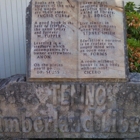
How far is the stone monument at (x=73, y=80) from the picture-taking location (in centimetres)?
321

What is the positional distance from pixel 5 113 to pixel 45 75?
63 cm

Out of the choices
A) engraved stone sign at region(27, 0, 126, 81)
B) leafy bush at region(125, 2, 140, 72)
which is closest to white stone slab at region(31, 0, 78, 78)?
engraved stone sign at region(27, 0, 126, 81)

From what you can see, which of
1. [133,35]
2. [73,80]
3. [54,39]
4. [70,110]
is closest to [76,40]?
[54,39]

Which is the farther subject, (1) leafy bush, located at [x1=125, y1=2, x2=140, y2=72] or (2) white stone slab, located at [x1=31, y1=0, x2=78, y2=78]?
(1) leafy bush, located at [x1=125, y1=2, x2=140, y2=72]

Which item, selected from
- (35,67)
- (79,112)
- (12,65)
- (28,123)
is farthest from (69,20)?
(12,65)

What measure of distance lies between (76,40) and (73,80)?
45 centimetres

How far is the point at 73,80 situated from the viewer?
10.6 ft

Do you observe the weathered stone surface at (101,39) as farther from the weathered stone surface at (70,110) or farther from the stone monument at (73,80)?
the weathered stone surface at (70,110)

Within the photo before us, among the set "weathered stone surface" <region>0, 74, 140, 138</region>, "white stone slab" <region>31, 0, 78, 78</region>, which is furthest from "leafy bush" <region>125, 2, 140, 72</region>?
"white stone slab" <region>31, 0, 78, 78</region>

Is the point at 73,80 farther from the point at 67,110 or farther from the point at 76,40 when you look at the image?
the point at 76,40

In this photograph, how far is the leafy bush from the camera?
4266 millimetres

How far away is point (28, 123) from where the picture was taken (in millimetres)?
3293

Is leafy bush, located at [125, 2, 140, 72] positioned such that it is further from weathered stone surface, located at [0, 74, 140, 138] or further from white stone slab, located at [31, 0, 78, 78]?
white stone slab, located at [31, 0, 78, 78]

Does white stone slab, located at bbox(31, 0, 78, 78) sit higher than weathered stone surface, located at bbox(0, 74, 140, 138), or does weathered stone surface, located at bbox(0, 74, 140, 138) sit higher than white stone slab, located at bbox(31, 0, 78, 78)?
white stone slab, located at bbox(31, 0, 78, 78)
